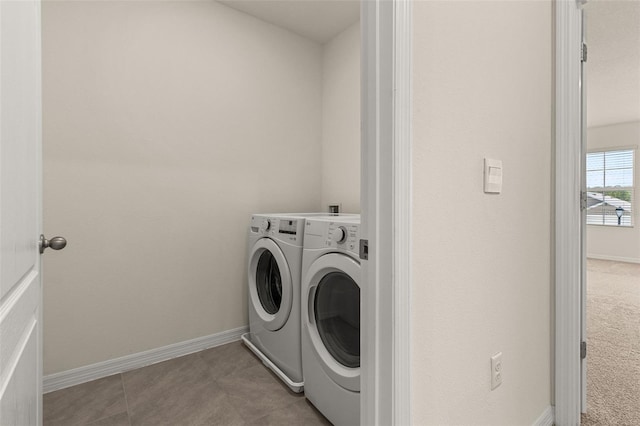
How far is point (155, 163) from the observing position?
202 centimetres

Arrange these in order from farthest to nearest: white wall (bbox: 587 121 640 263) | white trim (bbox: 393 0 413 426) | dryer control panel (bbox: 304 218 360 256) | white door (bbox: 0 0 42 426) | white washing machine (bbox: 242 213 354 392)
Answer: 1. white wall (bbox: 587 121 640 263)
2. white washing machine (bbox: 242 213 354 392)
3. dryer control panel (bbox: 304 218 360 256)
4. white trim (bbox: 393 0 413 426)
5. white door (bbox: 0 0 42 426)

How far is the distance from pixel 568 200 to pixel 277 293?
5.16 ft

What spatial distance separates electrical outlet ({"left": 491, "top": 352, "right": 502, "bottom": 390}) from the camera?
1.04 meters

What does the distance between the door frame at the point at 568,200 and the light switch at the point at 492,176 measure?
0.51m

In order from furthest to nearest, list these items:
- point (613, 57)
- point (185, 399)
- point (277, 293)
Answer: point (613, 57) → point (277, 293) → point (185, 399)

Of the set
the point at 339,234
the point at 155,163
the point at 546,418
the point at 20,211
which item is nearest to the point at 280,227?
the point at 339,234

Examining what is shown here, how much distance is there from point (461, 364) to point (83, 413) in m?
1.75

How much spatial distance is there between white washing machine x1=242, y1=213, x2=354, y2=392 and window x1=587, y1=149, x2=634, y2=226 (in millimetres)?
5965

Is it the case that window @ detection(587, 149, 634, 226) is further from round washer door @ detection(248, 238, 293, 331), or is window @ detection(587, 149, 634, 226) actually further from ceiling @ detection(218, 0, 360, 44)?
round washer door @ detection(248, 238, 293, 331)

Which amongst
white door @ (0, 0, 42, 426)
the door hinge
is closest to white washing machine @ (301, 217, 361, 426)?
the door hinge

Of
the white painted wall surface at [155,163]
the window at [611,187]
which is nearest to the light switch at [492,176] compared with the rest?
the white painted wall surface at [155,163]

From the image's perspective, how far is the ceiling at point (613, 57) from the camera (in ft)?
7.96

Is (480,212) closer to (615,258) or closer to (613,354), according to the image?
(613,354)

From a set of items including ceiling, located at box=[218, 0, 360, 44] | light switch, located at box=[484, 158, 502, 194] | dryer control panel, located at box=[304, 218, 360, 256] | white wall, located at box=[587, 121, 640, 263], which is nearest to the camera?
light switch, located at box=[484, 158, 502, 194]
